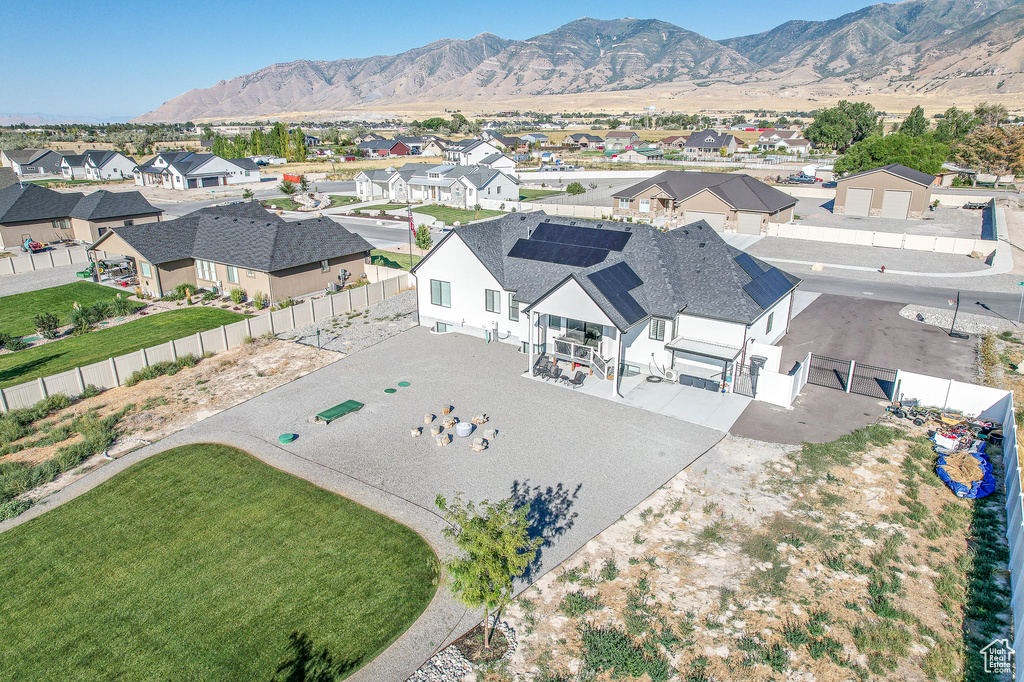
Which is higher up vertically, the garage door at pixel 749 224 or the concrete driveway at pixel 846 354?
the garage door at pixel 749 224

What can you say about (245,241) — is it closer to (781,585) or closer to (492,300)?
(492,300)

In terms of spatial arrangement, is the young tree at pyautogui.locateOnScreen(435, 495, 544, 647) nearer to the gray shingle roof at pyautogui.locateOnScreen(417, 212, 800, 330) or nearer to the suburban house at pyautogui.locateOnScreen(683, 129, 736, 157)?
the gray shingle roof at pyautogui.locateOnScreen(417, 212, 800, 330)

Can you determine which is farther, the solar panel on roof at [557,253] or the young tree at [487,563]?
the solar panel on roof at [557,253]

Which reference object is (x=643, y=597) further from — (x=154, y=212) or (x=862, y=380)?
(x=154, y=212)

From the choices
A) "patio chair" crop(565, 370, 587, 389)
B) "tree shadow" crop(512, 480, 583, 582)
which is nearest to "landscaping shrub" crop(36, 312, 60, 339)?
"patio chair" crop(565, 370, 587, 389)

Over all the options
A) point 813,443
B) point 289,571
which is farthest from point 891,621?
point 289,571

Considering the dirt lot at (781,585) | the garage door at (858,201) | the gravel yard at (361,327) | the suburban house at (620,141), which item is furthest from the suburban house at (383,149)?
Answer: the dirt lot at (781,585)

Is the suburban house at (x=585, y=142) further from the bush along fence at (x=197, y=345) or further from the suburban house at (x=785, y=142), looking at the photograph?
the bush along fence at (x=197, y=345)

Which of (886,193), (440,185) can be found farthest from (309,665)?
(886,193)
